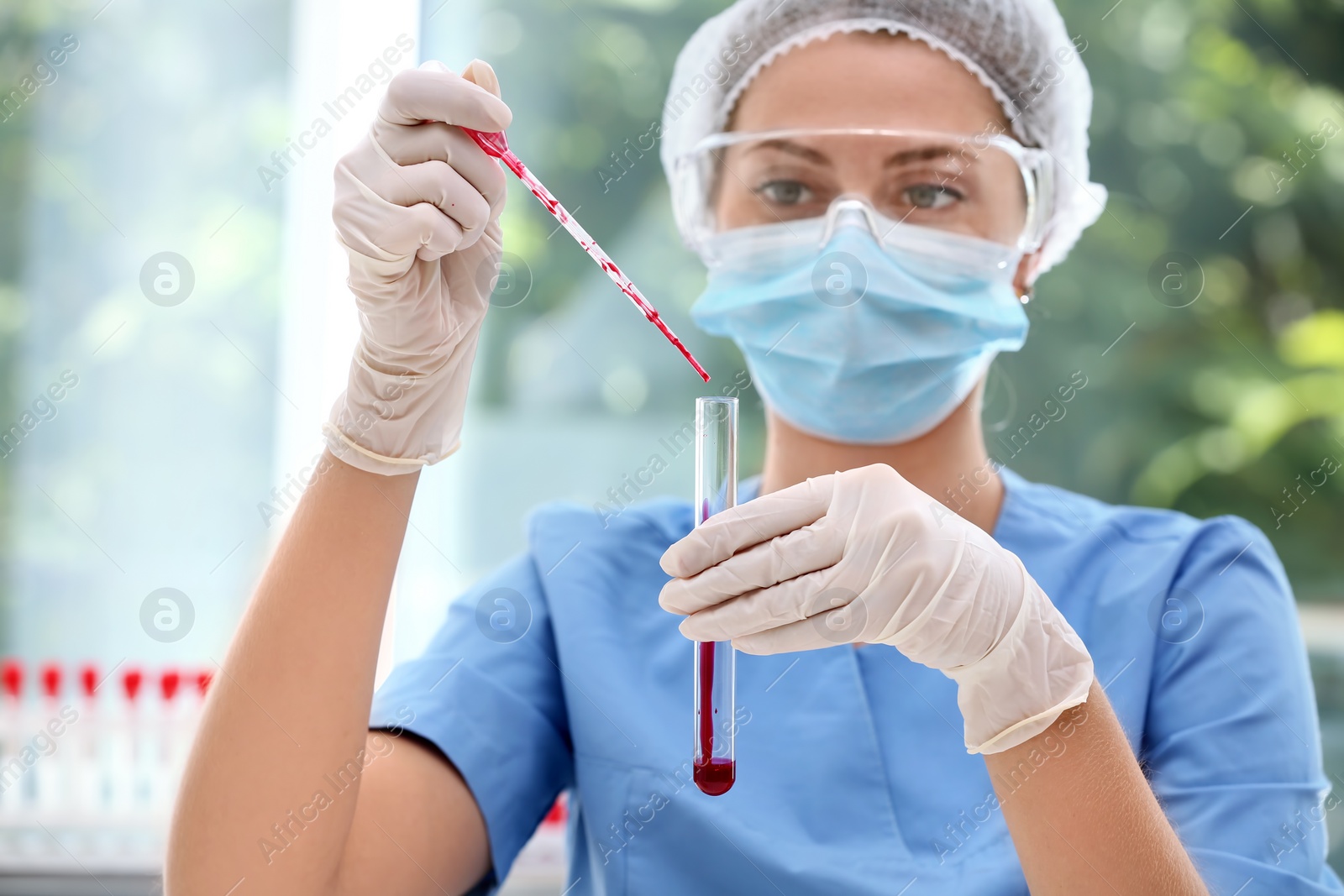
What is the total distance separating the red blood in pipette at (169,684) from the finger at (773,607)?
1225 millimetres

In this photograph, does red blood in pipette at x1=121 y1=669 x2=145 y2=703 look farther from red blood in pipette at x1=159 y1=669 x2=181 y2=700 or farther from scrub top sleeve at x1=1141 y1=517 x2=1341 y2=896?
scrub top sleeve at x1=1141 y1=517 x2=1341 y2=896

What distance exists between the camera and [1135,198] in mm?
2219

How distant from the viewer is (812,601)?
878 mm

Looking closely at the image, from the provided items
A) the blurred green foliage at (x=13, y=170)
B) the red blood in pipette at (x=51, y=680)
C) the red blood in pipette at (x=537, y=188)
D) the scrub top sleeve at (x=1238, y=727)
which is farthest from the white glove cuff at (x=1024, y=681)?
the blurred green foliage at (x=13, y=170)

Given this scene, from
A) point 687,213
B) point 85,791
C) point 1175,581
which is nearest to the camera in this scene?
point 1175,581

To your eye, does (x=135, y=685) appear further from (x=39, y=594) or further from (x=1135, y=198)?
(x=1135, y=198)

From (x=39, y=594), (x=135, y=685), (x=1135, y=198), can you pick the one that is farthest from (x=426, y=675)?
(x=1135, y=198)

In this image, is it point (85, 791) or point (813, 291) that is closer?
point (813, 291)

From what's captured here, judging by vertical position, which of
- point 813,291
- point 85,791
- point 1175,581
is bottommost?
point 85,791

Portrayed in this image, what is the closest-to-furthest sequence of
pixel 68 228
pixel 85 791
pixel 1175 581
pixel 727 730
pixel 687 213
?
pixel 727 730
pixel 1175 581
pixel 687 213
pixel 85 791
pixel 68 228

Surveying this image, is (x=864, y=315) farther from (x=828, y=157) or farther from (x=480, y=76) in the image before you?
(x=480, y=76)

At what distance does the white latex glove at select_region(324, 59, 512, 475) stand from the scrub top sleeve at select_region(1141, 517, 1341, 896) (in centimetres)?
83

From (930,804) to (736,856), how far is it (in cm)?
22

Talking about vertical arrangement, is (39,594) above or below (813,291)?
below
